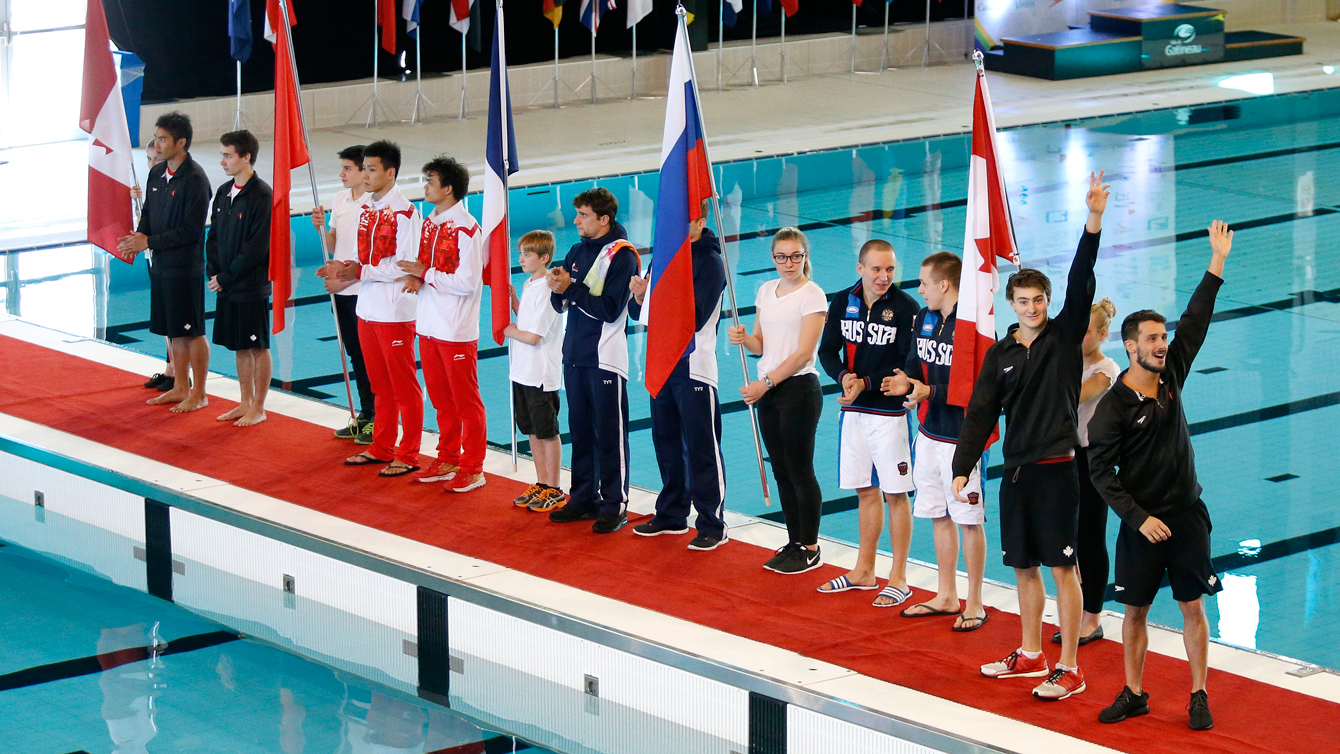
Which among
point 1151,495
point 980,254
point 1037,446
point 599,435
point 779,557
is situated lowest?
point 779,557

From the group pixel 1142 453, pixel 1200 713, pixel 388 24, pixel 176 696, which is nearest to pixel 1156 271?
pixel 1142 453

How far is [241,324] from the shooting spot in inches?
287

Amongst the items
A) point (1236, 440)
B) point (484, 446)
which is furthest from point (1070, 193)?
point (484, 446)

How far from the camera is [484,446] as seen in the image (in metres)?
6.66

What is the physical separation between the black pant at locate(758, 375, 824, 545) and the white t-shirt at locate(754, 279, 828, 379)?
0.08 m

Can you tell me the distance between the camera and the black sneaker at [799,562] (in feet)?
18.5

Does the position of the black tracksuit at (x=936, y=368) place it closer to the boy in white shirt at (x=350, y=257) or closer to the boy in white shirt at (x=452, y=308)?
the boy in white shirt at (x=452, y=308)

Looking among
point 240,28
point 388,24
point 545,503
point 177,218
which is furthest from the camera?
point 388,24

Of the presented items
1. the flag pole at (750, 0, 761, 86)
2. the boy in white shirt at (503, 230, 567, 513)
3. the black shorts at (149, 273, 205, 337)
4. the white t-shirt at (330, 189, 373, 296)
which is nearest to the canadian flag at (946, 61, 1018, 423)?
the boy in white shirt at (503, 230, 567, 513)

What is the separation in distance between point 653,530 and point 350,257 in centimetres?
195

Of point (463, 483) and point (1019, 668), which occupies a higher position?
point (463, 483)

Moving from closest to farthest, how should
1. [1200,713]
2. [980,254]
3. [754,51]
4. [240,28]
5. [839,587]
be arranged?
[1200,713]
[980,254]
[839,587]
[240,28]
[754,51]

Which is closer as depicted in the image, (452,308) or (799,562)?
(799,562)

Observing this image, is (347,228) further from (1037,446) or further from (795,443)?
(1037,446)
